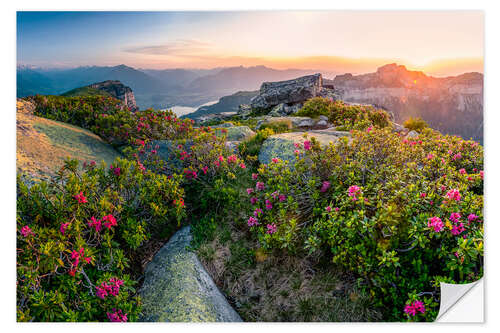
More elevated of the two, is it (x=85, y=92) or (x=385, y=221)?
(x=85, y=92)

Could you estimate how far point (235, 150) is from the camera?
17.8 ft

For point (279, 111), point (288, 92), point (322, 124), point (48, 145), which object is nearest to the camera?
point (48, 145)

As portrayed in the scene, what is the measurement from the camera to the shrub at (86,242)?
2666 millimetres

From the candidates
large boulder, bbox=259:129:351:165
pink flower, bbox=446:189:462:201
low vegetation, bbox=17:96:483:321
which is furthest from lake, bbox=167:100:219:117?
pink flower, bbox=446:189:462:201

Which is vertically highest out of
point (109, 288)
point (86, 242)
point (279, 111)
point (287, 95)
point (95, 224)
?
point (287, 95)

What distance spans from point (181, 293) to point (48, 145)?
2966 mm

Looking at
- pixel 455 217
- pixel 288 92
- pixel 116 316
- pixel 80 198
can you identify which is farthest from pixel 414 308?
pixel 288 92

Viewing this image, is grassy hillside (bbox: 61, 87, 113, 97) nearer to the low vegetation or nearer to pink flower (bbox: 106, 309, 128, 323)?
the low vegetation

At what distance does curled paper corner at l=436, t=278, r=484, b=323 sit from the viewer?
281 centimetres

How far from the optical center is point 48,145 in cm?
417

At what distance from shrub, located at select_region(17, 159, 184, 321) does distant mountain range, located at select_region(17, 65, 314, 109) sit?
1785 millimetres

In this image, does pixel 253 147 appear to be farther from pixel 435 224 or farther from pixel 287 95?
pixel 287 95
